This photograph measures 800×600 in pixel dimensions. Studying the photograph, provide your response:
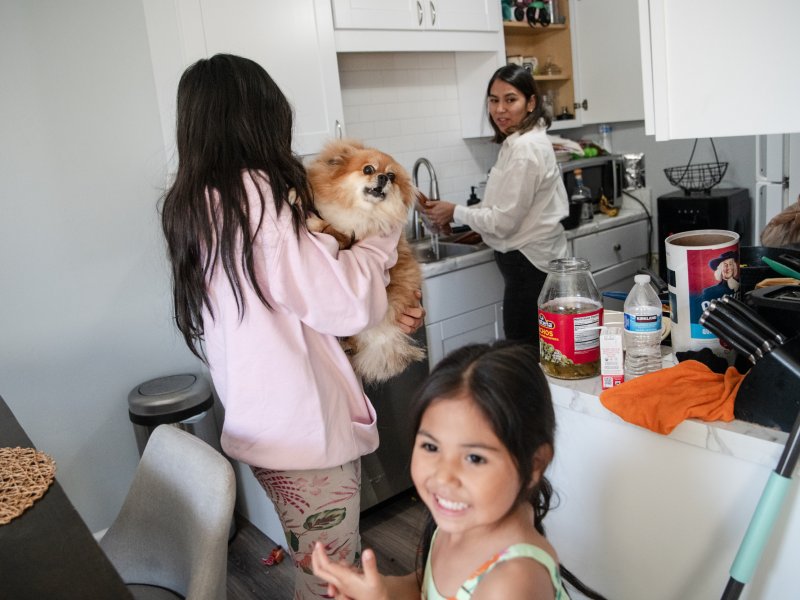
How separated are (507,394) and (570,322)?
1.47 ft

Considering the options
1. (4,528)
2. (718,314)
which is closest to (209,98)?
(4,528)

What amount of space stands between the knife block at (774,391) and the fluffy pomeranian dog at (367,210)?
821 millimetres

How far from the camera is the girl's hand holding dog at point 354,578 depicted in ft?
3.15

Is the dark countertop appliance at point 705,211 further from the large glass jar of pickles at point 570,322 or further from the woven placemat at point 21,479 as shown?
the woven placemat at point 21,479

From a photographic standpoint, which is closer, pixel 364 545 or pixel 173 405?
pixel 173 405

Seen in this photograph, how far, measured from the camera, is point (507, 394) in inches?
37.1

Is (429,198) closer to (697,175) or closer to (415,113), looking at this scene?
(415,113)

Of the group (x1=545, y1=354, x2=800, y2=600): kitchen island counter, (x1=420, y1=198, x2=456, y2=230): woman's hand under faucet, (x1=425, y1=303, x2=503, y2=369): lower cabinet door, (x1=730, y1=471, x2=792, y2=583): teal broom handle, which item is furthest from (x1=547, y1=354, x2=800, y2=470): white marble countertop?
(x1=420, y1=198, x2=456, y2=230): woman's hand under faucet

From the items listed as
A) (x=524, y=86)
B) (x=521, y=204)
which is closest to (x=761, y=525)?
(x=521, y=204)

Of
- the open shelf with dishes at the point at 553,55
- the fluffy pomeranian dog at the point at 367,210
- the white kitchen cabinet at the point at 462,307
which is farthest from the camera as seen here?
the open shelf with dishes at the point at 553,55

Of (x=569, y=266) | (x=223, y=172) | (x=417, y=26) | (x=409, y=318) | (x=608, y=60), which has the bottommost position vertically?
(x=409, y=318)

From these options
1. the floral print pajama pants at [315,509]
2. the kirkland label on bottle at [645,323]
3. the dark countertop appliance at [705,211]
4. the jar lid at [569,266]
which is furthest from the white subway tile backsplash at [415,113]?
the kirkland label on bottle at [645,323]

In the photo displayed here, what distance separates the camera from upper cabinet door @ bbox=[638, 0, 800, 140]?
112 cm

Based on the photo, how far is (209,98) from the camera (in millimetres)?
1379
